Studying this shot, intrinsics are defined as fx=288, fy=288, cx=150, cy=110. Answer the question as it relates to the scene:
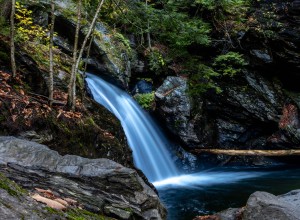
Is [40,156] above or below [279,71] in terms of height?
below

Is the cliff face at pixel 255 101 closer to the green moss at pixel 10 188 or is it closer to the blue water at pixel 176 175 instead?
the blue water at pixel 176 175

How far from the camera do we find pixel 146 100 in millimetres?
12359

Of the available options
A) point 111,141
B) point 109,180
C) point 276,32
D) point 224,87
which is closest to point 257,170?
point 224,87

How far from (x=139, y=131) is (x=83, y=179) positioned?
7.35m

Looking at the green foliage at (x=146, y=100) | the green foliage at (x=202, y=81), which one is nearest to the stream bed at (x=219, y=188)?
the green foliage at (x=146, y=100)

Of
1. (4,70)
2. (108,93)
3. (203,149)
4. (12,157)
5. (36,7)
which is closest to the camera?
(12,157)

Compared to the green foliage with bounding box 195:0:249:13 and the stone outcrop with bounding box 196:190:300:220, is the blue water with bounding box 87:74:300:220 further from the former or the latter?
the green foliage with bounding box 195:0:249:13

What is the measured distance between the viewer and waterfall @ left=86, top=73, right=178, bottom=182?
1038cm

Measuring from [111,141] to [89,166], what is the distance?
102 inches

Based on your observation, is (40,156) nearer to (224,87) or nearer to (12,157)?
(12,157)

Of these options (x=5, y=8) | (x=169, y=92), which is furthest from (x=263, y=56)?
(x=5, y=8)

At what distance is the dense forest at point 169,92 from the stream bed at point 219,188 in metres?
0.06

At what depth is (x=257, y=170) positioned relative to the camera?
12289mm

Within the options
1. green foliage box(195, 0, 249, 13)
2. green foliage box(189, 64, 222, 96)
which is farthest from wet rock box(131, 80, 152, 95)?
green foliage box(195, 0, 249, 13)
